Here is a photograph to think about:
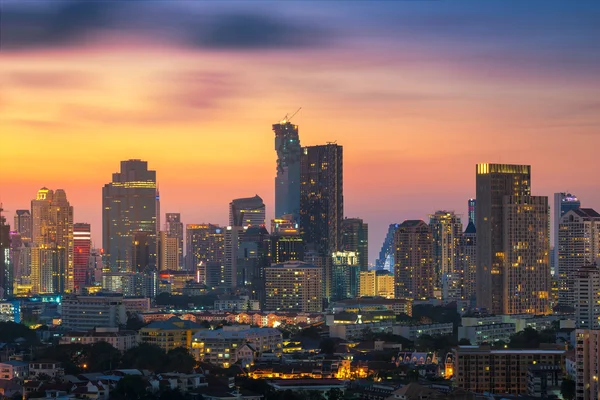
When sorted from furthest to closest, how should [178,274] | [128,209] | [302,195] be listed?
1. [128,209]
2. [178,274]
3. [302,195]

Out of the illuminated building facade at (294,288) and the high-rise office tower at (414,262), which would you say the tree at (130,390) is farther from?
the high-rise office tower at (414,262)

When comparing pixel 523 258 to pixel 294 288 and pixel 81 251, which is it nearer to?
pixel 294 288

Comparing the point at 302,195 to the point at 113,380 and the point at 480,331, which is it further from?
the point at 113,380

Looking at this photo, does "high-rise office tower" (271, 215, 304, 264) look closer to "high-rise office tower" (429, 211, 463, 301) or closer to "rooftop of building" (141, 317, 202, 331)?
"high-rise office tower" (429, 211, 463, 301)

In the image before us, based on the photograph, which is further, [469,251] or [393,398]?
[469,251]

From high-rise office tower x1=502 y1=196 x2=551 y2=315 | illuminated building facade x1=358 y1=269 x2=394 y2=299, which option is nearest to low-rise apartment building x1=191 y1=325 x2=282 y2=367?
high-rise office tower x1=502 y1=196 x2=551 y2=315

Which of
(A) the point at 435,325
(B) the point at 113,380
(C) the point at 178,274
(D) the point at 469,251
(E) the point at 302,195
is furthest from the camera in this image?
(C) the point at 178,274

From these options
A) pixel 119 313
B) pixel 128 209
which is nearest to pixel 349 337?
pixel 119 313
